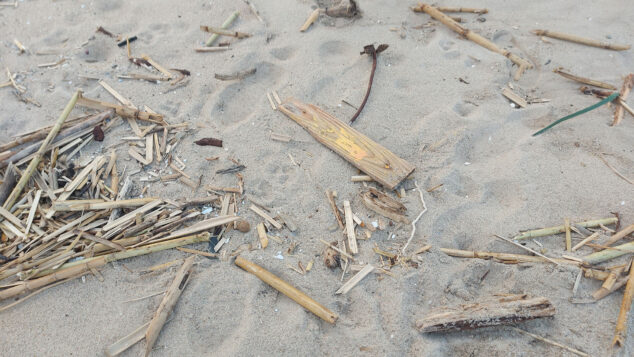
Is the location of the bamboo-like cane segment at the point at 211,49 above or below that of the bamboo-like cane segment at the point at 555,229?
above

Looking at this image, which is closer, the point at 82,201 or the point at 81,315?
the point at 81,315

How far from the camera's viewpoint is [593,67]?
13.3 ft

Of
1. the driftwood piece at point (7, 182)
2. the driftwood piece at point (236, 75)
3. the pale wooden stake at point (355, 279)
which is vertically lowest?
the pale wooden stake at point (355, 279)

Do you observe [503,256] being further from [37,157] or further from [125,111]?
[37,157]

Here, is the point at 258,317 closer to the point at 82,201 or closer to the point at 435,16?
the point at 82,201

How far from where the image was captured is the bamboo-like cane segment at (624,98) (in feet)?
11.6

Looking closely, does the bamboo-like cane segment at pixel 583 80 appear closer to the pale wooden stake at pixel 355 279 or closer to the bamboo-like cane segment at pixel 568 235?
the bamboo-like cane segment at pixel 568 235

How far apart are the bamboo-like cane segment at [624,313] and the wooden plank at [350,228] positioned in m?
1.45

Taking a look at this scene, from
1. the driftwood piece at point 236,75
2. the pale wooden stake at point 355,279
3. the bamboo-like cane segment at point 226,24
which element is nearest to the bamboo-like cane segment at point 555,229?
the pale wooden stake at point 355,279

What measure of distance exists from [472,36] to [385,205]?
2418 mm

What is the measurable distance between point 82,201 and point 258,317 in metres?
1.50

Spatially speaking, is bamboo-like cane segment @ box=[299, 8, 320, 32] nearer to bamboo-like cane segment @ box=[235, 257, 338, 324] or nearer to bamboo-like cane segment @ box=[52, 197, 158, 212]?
bamboo-like cane segment @ box=[52, 197, 158, 212]

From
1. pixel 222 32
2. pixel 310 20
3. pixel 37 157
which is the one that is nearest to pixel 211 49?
pixel 222 32

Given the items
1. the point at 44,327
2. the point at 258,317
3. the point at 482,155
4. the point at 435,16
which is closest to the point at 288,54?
the point at 435,16
